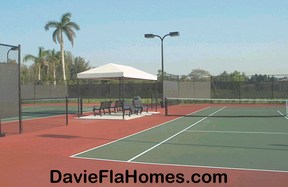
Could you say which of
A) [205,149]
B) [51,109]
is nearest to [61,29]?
[51,109]

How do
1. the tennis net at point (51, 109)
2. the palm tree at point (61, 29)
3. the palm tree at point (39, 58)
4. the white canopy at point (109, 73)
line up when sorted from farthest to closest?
1. the palm tree at point (39, 58)
2. the palm tree at point (61, 29)
3. the tennis net at point (51, 109)
4. the white canopy at point (109, 73)

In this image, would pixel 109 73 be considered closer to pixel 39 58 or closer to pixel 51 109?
pixel 51 109

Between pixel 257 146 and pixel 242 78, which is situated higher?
pixel 242 78

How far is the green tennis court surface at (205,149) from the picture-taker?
745 cm

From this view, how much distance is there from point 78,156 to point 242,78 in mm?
30794

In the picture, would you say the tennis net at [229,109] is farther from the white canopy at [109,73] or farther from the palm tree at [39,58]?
the palm tree at [39,58]

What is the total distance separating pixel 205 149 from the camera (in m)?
9.03

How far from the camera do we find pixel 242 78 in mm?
36750

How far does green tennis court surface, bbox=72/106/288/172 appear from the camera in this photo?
7.45 m

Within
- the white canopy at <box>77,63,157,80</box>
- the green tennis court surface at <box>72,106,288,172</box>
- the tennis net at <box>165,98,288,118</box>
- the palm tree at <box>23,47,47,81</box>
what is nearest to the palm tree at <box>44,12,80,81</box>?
the palm tree at <box>23,47,47,81</box>

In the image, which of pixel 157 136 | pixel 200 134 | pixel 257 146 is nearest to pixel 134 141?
pixel 157 136

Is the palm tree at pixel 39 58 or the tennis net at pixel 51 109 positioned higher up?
the palm tree at pixel 39 58

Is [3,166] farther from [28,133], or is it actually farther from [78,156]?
[28,133]

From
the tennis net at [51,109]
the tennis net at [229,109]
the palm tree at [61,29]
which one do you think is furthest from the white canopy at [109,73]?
the palm tree at [61,29]
